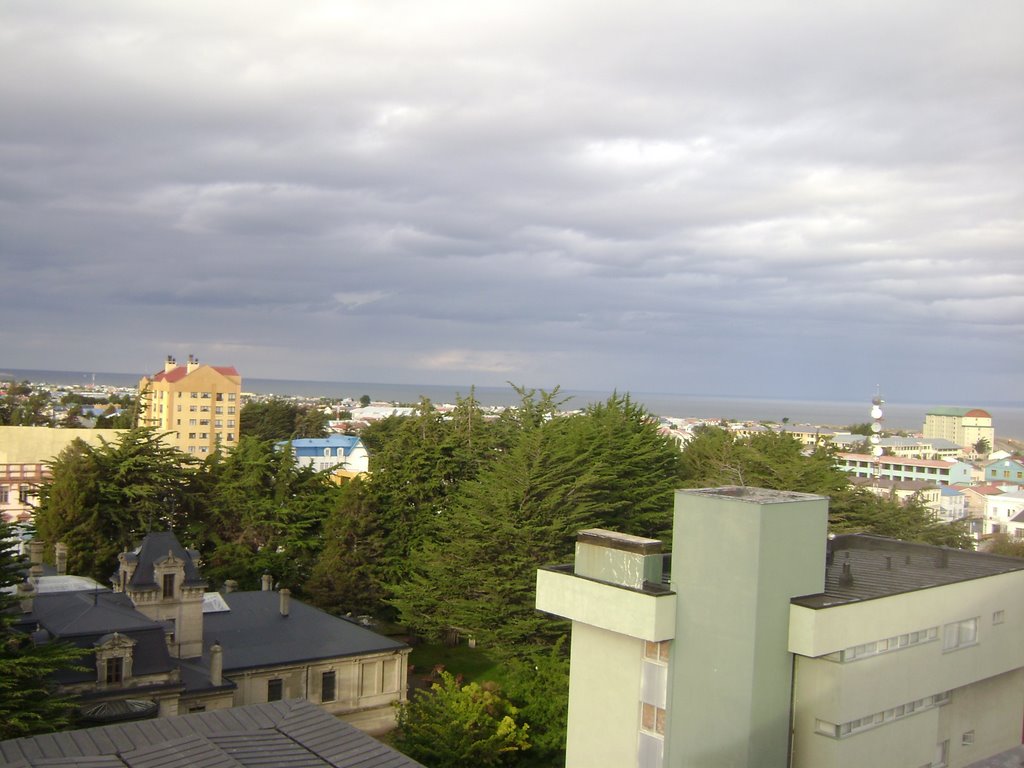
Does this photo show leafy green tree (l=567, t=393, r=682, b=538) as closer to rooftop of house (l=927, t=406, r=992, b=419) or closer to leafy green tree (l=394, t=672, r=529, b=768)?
leafy green tree (l=394, t=672, r=529, b=768)

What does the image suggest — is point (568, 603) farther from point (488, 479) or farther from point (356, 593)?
point (356, 593)

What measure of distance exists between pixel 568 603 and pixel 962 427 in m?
198

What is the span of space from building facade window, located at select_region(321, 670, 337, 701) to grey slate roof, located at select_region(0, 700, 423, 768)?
44.3 ft

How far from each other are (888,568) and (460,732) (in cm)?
1134

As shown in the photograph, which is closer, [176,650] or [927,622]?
[927,622]

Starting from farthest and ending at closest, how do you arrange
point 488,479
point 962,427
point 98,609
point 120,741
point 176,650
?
point 962,427 → point 488,479 → point 176,650 → point 98,609 → point 120,741

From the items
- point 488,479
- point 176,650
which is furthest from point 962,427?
point 176,650

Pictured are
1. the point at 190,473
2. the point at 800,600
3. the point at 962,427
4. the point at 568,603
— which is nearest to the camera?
the point at 800,600

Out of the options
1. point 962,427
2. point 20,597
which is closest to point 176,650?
point 20,597

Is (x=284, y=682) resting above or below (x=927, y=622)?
below

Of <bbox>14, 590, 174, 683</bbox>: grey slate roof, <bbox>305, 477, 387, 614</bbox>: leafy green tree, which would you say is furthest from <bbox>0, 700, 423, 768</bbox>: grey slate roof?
<bbox>305, 477, 387, 614</bbox>: leafy green tree

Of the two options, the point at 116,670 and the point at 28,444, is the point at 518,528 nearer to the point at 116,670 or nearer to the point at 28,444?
the point at 116,670

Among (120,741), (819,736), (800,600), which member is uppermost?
(800,600)

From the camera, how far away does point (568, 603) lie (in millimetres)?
18406
